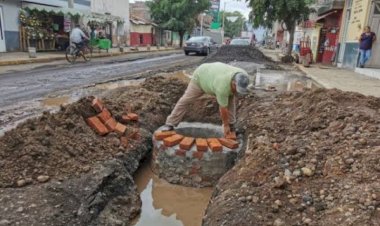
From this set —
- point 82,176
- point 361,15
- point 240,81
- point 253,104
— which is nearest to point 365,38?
point 361,15

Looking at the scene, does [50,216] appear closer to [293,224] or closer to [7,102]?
[293,224]

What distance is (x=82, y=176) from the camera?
11.9 ft

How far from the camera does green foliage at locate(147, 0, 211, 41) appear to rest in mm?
38250

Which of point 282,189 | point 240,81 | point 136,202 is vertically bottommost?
point 136,202

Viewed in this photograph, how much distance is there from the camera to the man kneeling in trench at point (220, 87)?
4407 millimetres

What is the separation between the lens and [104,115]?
502cm

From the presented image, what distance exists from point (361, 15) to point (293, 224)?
1336 cm

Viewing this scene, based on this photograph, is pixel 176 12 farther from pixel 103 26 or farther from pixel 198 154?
pixel 198 154

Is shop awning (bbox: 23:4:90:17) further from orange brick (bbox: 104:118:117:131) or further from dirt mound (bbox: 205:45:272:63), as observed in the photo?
orange brick (bbox: 104:118:117:131)

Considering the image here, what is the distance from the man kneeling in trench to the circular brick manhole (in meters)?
0.39

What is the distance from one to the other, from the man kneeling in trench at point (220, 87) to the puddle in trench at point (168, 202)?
909mm

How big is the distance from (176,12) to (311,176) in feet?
121

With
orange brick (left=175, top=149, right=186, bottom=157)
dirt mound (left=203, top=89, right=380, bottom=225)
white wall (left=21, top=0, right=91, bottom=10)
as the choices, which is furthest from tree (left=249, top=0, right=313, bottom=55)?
orange brick (left=175, top=149, right=186, bottom=157)

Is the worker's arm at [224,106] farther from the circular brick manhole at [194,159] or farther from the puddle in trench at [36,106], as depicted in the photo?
the puddle in trench at [36,106]
